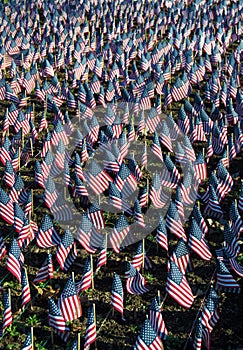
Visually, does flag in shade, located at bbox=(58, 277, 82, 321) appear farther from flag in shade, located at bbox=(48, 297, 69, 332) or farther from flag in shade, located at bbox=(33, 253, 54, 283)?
flag in shade, located at bbox=(33, 253, 54, 283)

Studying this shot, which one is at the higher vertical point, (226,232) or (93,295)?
(226,232)

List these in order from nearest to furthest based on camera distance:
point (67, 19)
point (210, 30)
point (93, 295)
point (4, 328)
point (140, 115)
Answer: point (4, 328) < point (93, 295) < point (140, 115) < point (210, 30) < point (67, 19)

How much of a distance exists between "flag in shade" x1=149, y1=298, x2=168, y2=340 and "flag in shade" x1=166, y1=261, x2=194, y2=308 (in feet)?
3.40

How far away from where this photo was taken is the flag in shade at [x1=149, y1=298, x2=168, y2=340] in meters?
12.4

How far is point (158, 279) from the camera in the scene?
14.8 m

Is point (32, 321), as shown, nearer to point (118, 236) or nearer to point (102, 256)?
point (102, 256)

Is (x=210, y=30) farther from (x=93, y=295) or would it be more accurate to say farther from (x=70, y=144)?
(x=93, y=295)

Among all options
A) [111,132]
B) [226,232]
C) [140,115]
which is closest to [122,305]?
[226,232]

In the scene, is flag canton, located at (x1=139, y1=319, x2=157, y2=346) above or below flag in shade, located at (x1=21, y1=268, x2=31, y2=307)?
above

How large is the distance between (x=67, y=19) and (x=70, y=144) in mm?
13777

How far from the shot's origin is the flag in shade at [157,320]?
12367 mm

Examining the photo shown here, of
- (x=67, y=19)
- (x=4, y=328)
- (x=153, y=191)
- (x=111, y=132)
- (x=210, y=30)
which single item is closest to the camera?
(x=4, y=328)

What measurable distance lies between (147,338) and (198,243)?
3738 mm

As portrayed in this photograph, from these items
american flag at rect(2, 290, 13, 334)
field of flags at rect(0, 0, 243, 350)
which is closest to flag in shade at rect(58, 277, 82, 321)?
field of flags at rect(0, 0, 243, 350)
